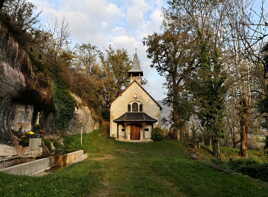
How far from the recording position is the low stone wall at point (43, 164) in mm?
6949

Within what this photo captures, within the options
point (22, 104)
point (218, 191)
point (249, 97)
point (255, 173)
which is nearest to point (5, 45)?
point (22, 104)

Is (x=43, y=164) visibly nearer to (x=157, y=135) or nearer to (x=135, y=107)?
(x=157, y=135)

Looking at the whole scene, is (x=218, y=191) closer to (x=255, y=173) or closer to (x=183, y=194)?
(x=183, y=194)

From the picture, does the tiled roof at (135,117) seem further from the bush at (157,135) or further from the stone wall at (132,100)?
the bush at (157,135)

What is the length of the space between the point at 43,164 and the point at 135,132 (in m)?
17.4

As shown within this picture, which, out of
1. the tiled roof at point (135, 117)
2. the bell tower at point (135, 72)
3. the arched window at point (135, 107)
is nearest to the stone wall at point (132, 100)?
the arched window at point (135, 107)

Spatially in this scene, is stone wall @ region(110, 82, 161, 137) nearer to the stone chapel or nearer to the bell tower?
the stone chapel

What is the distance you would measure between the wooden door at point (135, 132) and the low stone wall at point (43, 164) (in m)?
13.2

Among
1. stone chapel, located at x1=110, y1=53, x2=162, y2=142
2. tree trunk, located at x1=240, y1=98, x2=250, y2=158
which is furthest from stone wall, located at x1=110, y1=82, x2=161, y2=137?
tree trunk, located at x1=240, y1=98, x2=250, y2=158

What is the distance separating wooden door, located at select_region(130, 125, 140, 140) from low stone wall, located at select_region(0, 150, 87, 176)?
13.2 m

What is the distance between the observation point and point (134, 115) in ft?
86.2

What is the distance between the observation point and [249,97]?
61.1 ft

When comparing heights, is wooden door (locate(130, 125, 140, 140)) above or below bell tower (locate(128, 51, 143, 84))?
below

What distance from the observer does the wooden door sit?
83.9ft
